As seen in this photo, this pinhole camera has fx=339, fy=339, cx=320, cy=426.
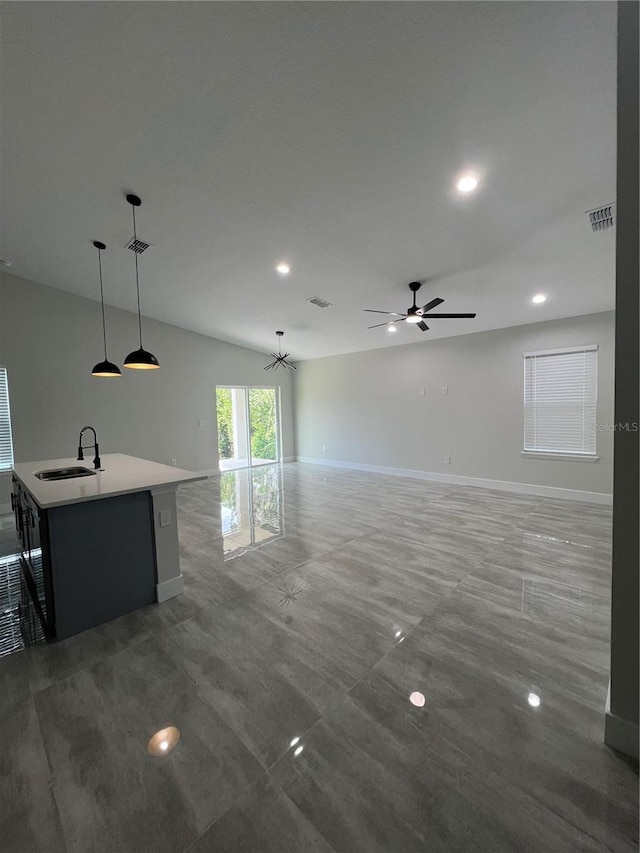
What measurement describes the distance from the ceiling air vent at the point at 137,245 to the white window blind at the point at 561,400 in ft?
18.9

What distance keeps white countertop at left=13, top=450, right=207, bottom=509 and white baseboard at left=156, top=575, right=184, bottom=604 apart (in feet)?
2.50

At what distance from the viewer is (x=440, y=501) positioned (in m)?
5.34

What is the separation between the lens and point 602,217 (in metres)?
2.88

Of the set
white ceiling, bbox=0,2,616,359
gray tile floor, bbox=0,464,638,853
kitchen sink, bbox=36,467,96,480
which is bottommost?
gray tile floor, bbox=0,464,638,853

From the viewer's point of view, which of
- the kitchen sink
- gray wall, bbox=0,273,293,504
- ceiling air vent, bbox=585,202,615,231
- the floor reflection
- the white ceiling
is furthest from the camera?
gray wall, bbox=0,273,293,504

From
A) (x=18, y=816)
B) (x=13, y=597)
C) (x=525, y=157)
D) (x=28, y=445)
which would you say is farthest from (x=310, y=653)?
(x=28, y=445)

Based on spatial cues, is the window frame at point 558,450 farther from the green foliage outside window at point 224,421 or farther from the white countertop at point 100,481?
the green foliage outside window at point 224,421

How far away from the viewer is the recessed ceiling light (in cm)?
264

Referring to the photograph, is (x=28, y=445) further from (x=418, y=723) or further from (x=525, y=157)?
(x=525, y=157)

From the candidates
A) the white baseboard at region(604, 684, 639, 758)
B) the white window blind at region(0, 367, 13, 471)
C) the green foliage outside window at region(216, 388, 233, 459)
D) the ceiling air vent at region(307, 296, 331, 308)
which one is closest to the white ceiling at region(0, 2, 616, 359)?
the ceiling air vent at region(307, 296, 331, 308)

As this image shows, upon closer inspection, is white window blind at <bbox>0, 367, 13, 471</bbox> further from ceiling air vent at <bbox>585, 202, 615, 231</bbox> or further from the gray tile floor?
ceiling air vent at <bbox>585, 202, 615, 231</bbox>

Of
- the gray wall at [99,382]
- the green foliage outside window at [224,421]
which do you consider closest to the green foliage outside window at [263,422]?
the green foliage outside window at [224,421]

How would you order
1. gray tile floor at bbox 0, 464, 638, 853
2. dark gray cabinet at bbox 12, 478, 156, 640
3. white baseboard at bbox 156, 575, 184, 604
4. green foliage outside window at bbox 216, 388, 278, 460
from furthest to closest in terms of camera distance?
1. green foliage outside window at bbox 216, 388, 278, 460
2. white baseboard at bbox 156, 575, 184, 604
3. dark gray cabinet at bbox 12, 478, 156, 640
4. gray tile floor at bbox 0, 464, 638, 853

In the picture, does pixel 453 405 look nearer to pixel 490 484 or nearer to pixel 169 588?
pixel 490 484
